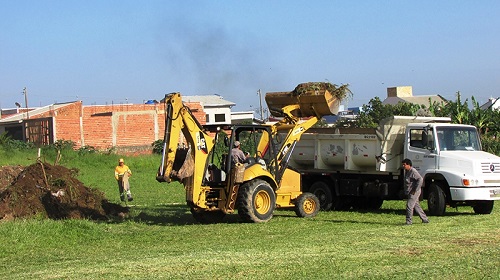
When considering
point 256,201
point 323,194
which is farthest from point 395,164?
point 256,201

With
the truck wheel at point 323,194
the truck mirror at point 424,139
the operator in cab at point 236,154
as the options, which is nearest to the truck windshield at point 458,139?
the truck mirror at point 424,139

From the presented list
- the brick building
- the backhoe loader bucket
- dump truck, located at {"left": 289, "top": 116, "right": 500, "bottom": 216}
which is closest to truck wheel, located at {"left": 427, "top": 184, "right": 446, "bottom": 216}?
dump truck, located at {"left": 289, "top": 116, "right": 500, "bottom": 216}

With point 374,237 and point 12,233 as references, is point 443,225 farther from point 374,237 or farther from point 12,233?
point 12,233

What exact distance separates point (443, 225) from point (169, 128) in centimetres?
693

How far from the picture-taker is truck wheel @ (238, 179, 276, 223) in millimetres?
20062

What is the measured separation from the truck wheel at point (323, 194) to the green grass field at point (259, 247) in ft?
2.97

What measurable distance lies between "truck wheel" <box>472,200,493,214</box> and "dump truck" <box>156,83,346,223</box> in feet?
14.2

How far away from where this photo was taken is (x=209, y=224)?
2078cm

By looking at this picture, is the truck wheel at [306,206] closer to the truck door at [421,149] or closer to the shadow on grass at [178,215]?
the shadow on grass at [178,215]

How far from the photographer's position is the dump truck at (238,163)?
19.9 m

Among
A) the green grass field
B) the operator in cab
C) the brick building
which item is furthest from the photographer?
the brick building

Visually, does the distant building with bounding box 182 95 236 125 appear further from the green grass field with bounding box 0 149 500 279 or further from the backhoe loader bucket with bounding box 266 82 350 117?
the green grass field with bounding box 0 149 500 279

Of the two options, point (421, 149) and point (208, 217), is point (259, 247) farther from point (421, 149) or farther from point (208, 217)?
point (421, 149)

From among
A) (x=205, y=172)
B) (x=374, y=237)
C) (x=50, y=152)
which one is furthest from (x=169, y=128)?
(x=50, y=152)
